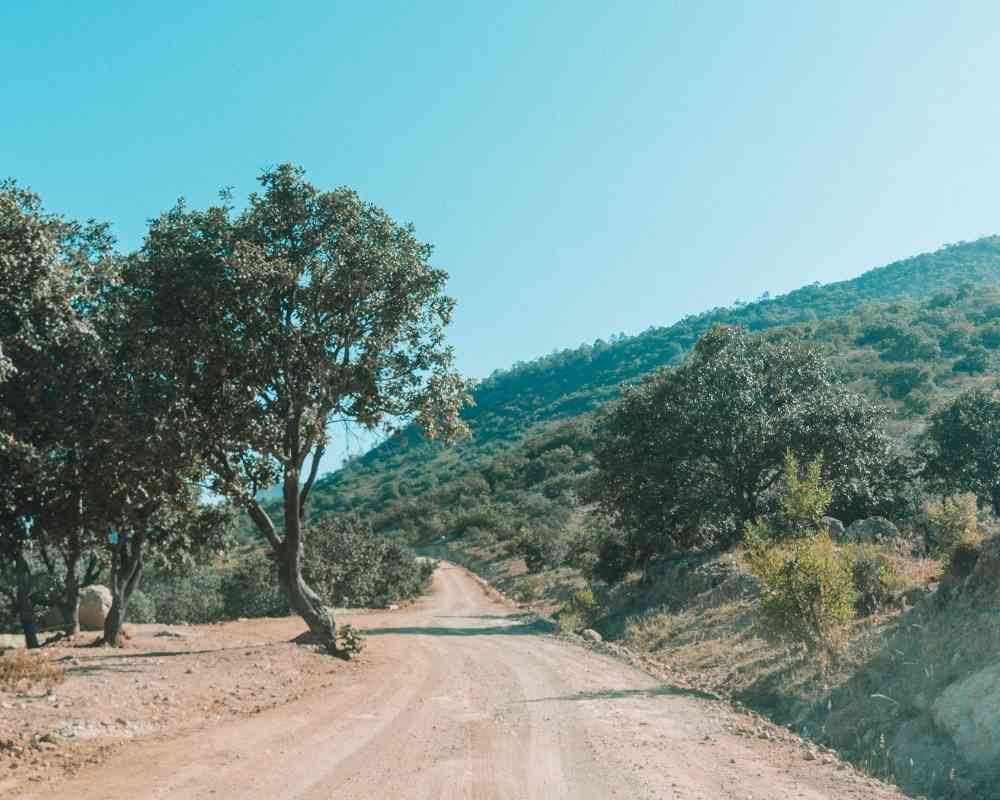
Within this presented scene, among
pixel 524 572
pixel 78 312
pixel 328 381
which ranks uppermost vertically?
pixel 78 312

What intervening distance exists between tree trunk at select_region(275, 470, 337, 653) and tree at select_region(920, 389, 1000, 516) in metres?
29.1

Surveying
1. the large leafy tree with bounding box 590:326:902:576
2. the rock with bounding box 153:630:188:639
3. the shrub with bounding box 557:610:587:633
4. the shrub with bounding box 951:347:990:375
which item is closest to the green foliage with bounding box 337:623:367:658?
the rock with bounding box 153:630:188:639

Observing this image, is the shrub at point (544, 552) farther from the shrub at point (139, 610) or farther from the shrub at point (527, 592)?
the shrub at point (139, 610)

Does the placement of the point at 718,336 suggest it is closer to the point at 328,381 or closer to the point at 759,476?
the point at 759,476

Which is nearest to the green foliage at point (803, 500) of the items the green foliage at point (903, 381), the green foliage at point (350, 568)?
the green foliage at point (350, 568)

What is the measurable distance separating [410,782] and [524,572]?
55683 mm

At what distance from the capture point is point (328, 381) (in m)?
16.2

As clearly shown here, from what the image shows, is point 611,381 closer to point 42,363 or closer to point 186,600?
point 186,600

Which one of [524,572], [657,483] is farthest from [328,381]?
[524,572]

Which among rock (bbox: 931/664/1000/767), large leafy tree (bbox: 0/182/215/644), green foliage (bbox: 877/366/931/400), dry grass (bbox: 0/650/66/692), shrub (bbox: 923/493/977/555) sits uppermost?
green foliage (bbox: 877/366/931/400)

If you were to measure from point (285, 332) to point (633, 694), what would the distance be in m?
9.71

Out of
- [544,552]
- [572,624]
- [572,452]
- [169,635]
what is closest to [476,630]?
[572,624]

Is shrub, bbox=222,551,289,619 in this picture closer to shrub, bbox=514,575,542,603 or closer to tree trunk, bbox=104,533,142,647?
shrub, bbox=514,575,542,603

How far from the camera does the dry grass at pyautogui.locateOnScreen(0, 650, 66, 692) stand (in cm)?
1076
